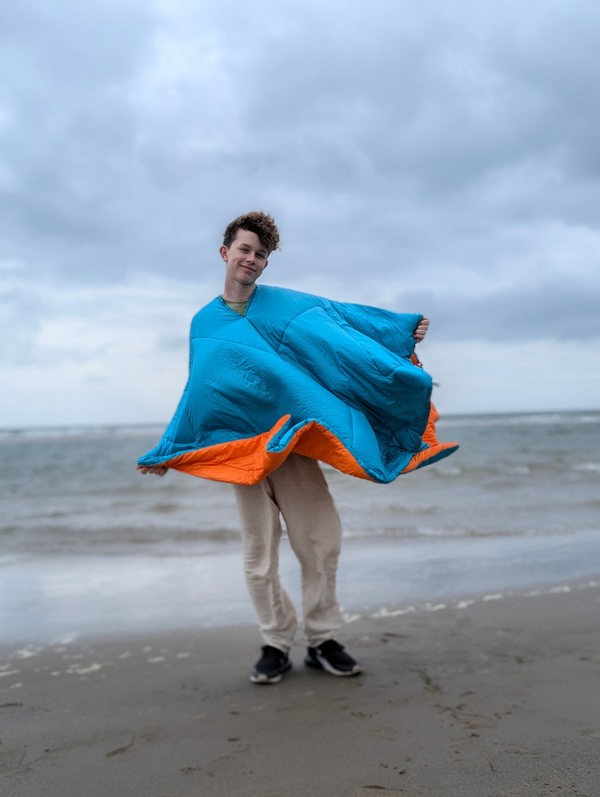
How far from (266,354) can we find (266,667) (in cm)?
151

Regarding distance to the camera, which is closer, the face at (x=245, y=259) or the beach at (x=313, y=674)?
the beach at (x=313, y=674)

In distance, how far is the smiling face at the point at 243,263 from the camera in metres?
3.33

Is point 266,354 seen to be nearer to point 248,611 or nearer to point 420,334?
point 420,334

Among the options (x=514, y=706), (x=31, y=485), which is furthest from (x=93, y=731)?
(x=31, y=485)

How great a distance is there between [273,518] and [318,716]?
930 mm

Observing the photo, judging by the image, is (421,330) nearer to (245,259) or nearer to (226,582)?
(245,259)

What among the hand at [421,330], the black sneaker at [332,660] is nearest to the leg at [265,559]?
the black sneaker at [332,660]

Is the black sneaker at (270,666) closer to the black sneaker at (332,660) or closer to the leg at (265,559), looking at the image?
the leg at (265,559)

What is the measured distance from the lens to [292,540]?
11.4 ft

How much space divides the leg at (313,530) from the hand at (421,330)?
0.84 meters

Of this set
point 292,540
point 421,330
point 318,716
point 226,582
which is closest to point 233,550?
point 226,582

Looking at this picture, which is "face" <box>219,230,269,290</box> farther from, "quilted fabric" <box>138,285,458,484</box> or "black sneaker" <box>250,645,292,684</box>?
"black sneaker" <box>250,645,292,684</box>

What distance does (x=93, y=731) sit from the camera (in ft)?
9.21

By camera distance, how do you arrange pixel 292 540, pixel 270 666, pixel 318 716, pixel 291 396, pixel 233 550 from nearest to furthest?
1. pixel 318 716
2. pixel 291 396
3. pixel 270 666
4. pixel 292 540
5. pixel 233 550
